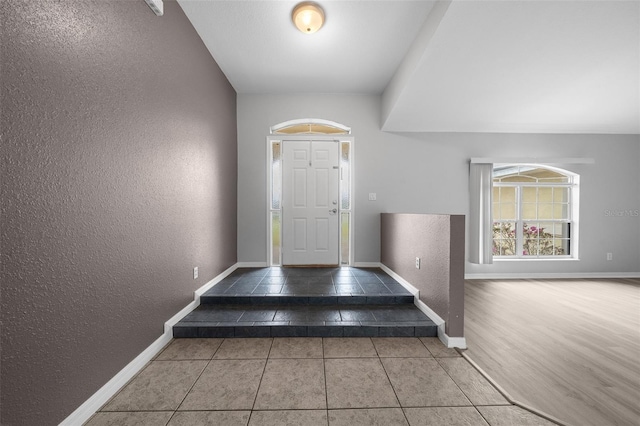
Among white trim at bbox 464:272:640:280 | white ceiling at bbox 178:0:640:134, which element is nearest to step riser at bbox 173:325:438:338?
white trim at bbox 464:272:640:280

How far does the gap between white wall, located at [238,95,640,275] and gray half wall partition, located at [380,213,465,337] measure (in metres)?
1.06

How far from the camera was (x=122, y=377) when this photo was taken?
148 centimetres

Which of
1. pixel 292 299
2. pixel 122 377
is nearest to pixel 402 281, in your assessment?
pixel 292 299

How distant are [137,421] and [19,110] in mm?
1522

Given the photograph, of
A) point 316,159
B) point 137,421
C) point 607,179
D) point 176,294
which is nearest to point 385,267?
point 316,159

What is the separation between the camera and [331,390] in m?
1.47

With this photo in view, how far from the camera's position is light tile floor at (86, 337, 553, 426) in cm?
128

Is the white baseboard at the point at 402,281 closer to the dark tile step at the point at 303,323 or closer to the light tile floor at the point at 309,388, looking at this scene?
the dark tile step at the point at 303,323

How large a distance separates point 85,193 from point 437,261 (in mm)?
2448

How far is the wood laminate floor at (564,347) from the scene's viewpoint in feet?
4.62

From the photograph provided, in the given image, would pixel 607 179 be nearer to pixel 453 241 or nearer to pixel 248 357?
pixel 453 241

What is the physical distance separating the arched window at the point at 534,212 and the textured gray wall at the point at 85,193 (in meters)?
4.67

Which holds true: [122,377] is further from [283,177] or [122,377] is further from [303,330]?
[283,177]

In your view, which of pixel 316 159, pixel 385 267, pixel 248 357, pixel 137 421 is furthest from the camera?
pixel 316 159
